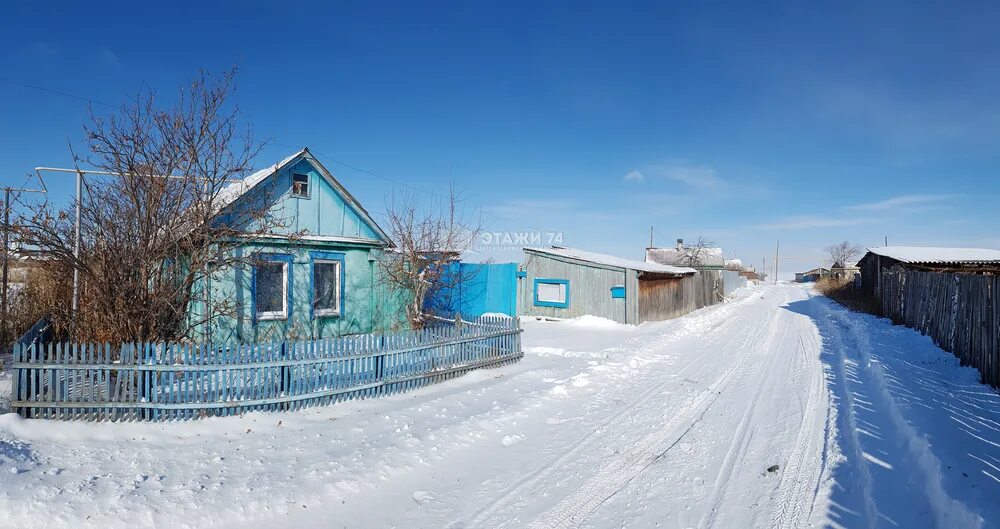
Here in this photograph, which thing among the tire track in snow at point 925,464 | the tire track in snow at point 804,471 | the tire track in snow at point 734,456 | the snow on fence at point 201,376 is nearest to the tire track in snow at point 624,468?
the tire track in snow at point 734,456

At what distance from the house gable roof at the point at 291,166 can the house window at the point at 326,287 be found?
1.34 meters

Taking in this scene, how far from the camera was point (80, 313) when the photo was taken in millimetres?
7137

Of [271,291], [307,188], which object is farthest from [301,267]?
[307,188]

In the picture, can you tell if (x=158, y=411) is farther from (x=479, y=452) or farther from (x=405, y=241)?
(x=405, y=241)

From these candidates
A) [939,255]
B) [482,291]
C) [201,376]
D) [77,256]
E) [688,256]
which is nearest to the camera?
[201,376]

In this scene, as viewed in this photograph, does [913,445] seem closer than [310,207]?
Yes

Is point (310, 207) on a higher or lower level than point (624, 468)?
higher

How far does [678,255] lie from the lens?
4756 cm

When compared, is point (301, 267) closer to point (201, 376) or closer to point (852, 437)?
point (201, 376)

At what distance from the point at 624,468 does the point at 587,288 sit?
46.1 feet

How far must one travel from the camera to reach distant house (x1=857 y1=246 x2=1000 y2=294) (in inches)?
749

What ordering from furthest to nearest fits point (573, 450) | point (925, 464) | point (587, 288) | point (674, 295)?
point (674, 295), point (587, 288), point (573, 450), point (925, 464)

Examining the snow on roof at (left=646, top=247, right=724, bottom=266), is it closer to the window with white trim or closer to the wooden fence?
the window with white trim

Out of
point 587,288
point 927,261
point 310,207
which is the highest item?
point 310,207
